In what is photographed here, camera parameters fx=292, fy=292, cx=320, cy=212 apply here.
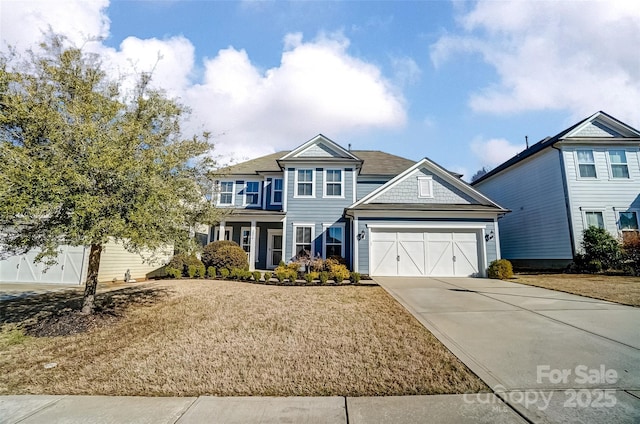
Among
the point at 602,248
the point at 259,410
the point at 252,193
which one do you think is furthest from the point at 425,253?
the point at 259,410

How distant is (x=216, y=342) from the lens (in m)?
5.50

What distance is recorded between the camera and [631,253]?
13.7m

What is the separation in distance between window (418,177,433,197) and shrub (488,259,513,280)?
4509mm

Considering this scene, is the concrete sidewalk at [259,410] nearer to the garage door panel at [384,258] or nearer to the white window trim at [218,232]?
the garage door panel at [384,258]

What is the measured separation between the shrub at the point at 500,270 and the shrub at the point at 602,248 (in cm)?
470

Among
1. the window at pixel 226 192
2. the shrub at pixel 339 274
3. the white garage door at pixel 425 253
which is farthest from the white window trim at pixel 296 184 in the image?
the shrub at pixel 339 274

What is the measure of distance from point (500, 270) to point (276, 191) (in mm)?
13205

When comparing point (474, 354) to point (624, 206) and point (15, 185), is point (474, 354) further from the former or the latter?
point (624, 206)

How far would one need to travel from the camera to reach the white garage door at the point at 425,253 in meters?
14.4

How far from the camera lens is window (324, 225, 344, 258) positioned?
649 inches

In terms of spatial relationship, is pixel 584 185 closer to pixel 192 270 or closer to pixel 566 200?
pixel 566 200

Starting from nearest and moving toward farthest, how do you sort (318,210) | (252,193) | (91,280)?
(91,280)
(318,210)
(252,193)

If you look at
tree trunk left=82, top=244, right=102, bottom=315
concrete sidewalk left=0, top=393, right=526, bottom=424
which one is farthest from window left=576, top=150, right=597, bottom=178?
tree trunk left=82, top=244, right=102, bottom=315

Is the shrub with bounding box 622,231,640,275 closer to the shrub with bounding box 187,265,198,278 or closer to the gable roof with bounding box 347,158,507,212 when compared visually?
the gable roof with bounding box 347,158,507,212
